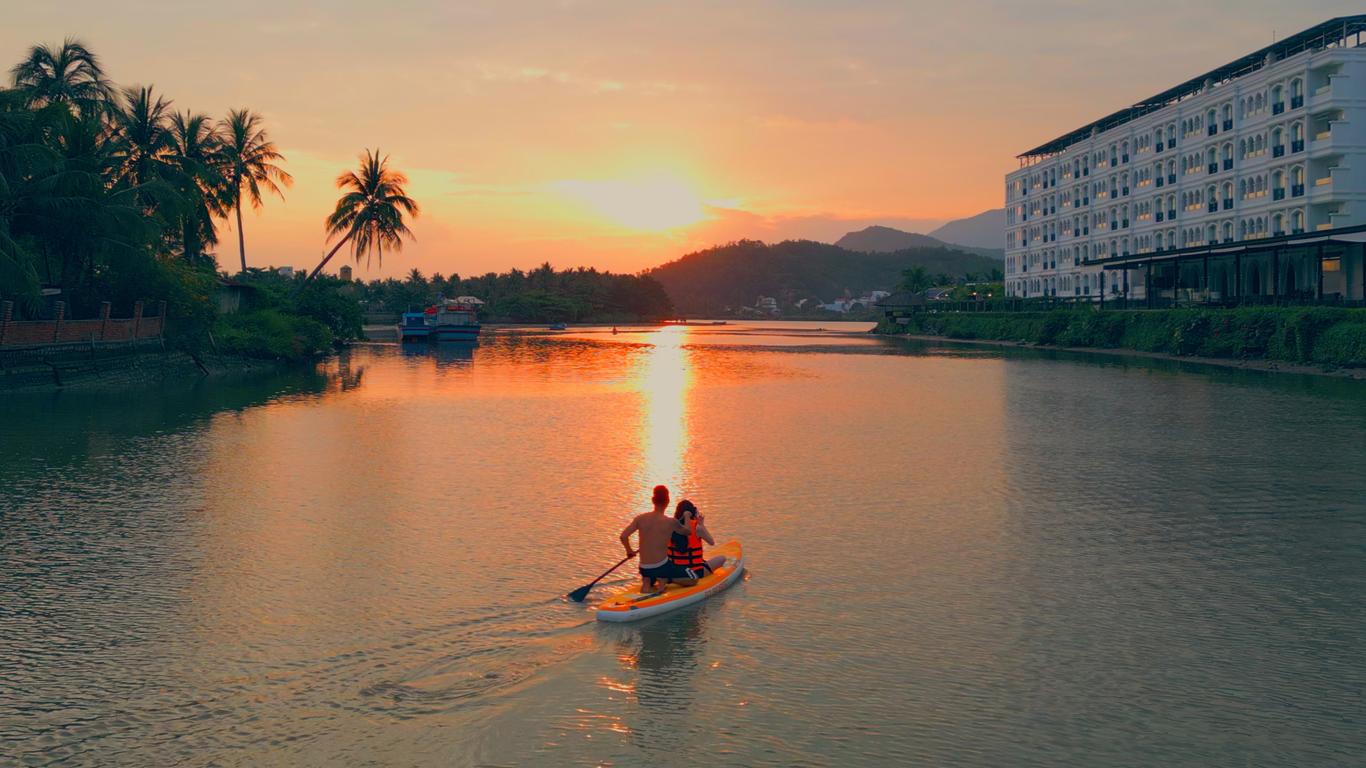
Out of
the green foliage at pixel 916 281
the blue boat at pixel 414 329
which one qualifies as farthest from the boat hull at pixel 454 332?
Answer: the green foliage at pixel 916 281

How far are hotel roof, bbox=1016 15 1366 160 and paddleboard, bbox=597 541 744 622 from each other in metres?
73.0

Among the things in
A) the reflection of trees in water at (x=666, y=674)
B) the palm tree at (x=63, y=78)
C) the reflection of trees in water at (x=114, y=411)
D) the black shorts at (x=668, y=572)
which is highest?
the palm tree at (x=63, y=78)

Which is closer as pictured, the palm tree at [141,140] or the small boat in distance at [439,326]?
the palm tree at [141,140]

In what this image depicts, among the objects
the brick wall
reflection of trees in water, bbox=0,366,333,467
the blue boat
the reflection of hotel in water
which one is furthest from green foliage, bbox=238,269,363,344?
the reflection of hotel in water

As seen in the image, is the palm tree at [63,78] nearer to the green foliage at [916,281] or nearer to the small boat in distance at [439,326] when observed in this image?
the small boat in distance at [439,326]

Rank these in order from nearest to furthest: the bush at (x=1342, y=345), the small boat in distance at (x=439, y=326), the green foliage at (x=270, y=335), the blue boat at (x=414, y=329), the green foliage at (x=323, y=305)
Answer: the bush at (x=1342, y=345) → the green foliage at (x=270, y=335) → the green foliage at (x=323, y=305) → the blue boat at (x=414, y=329) → the small boat in distance at (x=439, y=326)

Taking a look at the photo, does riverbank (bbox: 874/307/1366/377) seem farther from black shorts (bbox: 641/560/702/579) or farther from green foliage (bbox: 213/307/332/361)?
green foliage (bbox: 213/307/332/361)

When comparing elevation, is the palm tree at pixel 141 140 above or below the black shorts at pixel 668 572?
above

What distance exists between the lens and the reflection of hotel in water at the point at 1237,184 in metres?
66.8

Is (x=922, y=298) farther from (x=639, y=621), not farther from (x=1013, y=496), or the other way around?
(x=639, y=621)

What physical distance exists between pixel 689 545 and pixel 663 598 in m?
0.93

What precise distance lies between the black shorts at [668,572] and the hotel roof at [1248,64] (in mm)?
73610

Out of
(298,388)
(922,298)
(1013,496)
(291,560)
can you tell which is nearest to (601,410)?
(298,388)

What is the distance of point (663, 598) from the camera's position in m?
12.9
